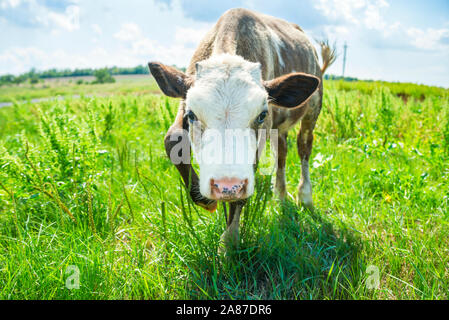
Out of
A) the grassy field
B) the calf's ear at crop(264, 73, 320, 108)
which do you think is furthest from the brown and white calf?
the grassy field

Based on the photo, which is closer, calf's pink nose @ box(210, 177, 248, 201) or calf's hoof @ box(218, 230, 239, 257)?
calf's pink nose @ box(210, 177, 248, 201)

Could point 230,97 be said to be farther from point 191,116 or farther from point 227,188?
point 227,188

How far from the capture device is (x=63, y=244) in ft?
7.13

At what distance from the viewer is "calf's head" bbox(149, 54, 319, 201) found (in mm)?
1711

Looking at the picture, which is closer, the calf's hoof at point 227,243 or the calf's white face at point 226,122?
the calf's white face at point 226,122

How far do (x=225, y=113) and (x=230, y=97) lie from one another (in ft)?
0.41

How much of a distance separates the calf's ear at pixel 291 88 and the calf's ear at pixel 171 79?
0.64 meters

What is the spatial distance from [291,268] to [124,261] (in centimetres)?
123

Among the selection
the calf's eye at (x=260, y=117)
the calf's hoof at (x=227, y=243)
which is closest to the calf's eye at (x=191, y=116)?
the calf's eye at (x=260, y=117)

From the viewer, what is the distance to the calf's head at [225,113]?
5.61ft

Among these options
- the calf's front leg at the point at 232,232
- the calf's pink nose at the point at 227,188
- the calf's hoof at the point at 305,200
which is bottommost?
the calf's hoof at the point at 305,200

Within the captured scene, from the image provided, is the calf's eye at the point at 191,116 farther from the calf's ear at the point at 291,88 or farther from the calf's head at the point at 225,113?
the calf's ear at the point at 291,88

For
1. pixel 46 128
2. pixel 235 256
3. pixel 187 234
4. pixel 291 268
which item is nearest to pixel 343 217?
pixel 291 268

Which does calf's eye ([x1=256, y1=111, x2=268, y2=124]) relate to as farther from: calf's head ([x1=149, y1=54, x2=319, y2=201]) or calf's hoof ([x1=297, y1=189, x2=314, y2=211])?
calf's hoof ([x1=297, y1=189, x2=314, y2=211])
